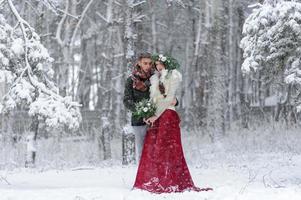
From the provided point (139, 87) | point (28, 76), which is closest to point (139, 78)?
point (139, 87)

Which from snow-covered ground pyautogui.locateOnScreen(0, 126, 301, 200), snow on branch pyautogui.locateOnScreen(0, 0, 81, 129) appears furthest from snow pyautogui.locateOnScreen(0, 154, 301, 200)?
snow on branch pyautogui.locateOnScreen(0, 0, 81, 129)

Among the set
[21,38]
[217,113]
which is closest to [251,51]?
[21,38]

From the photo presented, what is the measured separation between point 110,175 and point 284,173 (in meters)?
3.75

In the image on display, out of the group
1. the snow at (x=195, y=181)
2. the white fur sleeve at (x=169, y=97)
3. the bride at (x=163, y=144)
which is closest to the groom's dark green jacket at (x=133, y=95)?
the bride at (x=163, y=144)

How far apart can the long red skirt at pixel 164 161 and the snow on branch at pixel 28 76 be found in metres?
2.95

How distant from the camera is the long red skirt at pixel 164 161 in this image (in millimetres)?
7680

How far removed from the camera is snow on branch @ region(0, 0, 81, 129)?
32.1 ft

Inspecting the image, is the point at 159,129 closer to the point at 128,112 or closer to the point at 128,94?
the point at 128,94

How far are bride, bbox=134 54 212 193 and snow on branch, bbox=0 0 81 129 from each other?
9.61ft

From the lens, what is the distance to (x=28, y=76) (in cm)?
1000

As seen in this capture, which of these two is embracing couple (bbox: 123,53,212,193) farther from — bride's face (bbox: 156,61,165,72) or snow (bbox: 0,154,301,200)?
snow (bbox: 0,154,301,200)

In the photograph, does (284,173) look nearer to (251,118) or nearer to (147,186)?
(147,186)

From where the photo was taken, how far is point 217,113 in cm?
1636

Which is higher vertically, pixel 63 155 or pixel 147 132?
pixel 147 132
